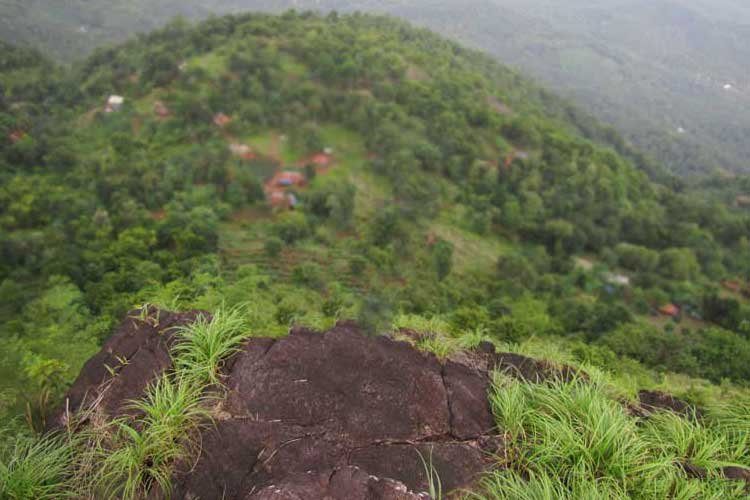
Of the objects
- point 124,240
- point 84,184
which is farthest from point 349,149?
point 124,240

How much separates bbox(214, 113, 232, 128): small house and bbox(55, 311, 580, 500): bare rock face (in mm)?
38390

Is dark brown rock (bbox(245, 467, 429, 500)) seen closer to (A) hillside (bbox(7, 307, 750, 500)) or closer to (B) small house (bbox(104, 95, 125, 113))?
(A) hillside (bbox(7, 307, 750, 500))

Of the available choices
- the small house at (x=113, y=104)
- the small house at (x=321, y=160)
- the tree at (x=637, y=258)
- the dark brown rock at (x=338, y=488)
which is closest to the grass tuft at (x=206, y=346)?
the dark brown rock at (x=338, y=488)

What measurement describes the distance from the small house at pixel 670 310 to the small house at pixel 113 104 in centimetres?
4576

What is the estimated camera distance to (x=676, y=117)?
151 m

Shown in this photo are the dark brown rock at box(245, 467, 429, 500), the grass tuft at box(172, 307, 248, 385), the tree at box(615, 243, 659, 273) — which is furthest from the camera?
the tree at box(615, 243, 659, 273)

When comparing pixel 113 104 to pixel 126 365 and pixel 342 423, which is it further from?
pixel 342 423

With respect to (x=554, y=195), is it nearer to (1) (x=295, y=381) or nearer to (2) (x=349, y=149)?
(2) (x=349, y=149)

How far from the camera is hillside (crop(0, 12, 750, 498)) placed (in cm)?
787

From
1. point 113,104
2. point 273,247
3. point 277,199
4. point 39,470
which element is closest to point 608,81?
point 113,104

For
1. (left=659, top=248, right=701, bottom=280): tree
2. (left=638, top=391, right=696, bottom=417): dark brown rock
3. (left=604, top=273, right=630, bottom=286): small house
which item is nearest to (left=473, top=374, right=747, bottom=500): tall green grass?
(left=638, top=391, right=696, bottom=417): dark brown rock

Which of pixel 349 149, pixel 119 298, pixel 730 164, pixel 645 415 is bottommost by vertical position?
pixel 730 164

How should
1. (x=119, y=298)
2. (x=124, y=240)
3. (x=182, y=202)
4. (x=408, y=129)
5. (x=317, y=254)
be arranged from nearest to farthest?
1. (x=119, y=298)
2. (x=124, y=240)
3. (x=317, y=254)
4. (x=182, y=202)
5. (x=408, y=129)

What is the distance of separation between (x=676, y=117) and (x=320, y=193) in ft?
528
